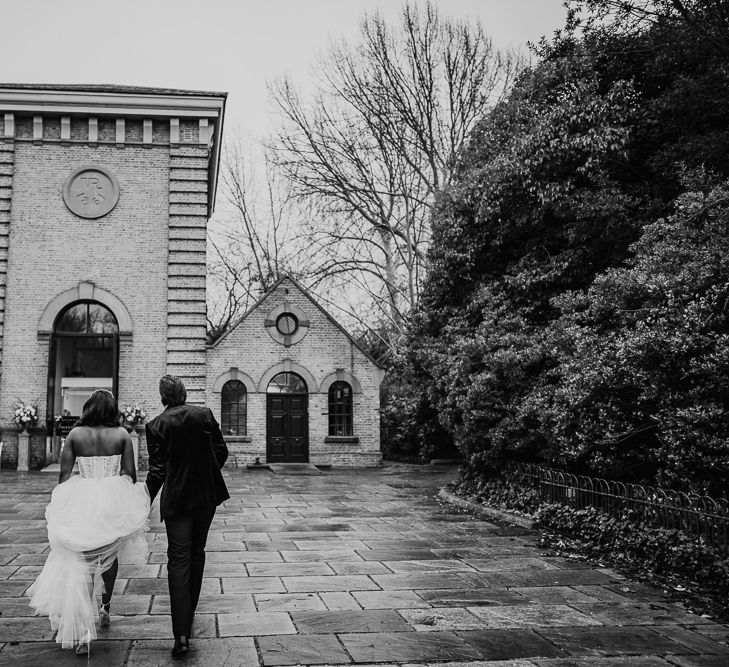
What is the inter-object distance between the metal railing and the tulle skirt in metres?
4.90

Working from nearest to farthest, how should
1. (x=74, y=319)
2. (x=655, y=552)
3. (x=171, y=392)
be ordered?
1. (x=171, y=392)
2. (x=655, y=552)
3. (x=74, y=319)

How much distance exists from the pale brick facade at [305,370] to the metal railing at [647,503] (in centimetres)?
1326

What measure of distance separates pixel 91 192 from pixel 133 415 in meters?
5.96

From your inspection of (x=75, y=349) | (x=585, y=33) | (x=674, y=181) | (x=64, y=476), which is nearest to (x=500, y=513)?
(x=674, y=181)

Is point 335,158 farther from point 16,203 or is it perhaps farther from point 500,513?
point 500,513

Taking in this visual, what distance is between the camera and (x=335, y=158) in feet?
81.4

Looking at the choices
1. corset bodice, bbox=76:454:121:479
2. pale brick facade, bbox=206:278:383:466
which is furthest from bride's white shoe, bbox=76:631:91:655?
pale brick facade, bbox=206:278:383:466

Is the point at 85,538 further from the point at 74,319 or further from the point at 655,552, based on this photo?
the point at 74,319

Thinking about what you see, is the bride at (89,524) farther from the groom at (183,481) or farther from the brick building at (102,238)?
the brick building at (102,238)

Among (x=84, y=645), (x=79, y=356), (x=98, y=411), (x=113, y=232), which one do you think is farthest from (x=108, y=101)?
(x=84, y=645)

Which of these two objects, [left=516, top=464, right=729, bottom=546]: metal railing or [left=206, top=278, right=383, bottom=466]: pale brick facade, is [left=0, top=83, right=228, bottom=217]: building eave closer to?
[left=206, top=278, right=383, bottom=466]: pale brick facade

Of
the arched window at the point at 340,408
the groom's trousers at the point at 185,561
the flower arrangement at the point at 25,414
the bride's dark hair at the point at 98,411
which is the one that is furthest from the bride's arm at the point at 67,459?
the arched window at the point at 340,408

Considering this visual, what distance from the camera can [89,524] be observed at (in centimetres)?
494

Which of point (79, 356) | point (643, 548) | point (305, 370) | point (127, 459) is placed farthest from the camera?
point (305, 370)
